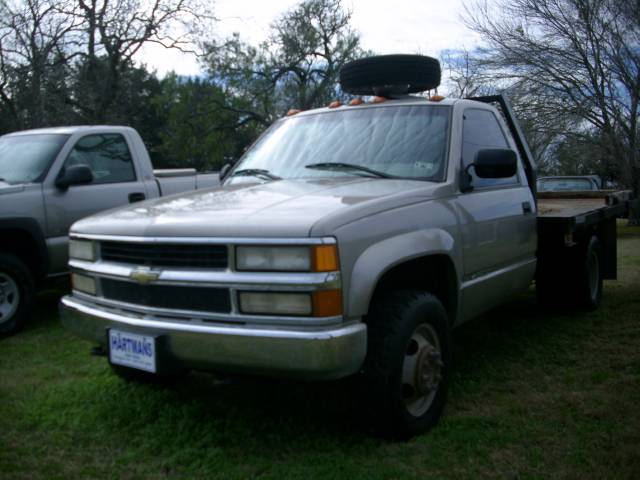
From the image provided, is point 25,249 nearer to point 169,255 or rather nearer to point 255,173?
point 255,173

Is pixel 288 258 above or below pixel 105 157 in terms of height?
below

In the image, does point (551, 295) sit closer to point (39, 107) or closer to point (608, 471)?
point (608, 471)

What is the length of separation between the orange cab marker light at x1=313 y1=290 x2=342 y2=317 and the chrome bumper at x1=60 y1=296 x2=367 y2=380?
8 centimetres

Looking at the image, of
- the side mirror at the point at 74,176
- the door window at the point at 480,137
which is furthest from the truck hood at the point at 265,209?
the side mirror at the point at 74,176

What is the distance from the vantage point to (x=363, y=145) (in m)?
4.17

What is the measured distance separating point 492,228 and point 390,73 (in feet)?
4.65

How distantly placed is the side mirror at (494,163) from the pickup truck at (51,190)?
150 inches

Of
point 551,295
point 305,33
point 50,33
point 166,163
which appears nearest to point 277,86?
point 305,33

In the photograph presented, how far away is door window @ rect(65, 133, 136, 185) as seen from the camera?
652cm

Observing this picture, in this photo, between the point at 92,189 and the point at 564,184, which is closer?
the point at 92,189

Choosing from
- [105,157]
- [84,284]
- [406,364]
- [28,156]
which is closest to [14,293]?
[28,156]

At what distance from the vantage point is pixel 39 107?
1573cm

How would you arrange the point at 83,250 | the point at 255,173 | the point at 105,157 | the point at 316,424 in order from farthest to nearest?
the point at 105,157
the point at 255,173
the point at 83,250
the point at 316,424

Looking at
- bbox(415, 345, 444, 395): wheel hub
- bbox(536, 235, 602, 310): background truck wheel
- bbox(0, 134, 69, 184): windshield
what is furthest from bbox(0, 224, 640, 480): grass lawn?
bbox(0, 134, 69, 184): windshield
